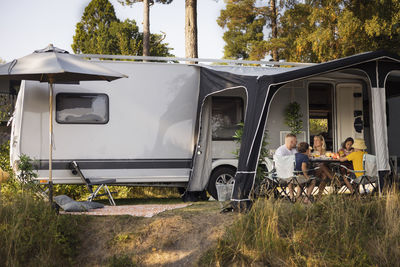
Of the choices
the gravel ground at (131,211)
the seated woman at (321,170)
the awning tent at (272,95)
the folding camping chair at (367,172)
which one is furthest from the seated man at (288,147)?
the gravel ground at (131,211)

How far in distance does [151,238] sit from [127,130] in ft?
11.5

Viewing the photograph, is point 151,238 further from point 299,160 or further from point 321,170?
point 321,170

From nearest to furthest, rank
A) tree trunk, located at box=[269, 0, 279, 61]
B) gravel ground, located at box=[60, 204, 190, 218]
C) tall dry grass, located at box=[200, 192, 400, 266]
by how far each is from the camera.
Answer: tall dry grass, located at box=[200, 192, 400, 266] → gravel ground, located at box=[60, 204, 190, 218] → tree trunk, located at box=[269, 0, 279, 61]

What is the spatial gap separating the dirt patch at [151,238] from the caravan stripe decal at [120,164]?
2.46 meters

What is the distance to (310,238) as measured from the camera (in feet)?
17.2

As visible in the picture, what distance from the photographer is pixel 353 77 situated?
31.8 ft

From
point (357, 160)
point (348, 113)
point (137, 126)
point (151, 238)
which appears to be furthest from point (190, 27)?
point (151, 238)

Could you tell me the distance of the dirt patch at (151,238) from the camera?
208 inches

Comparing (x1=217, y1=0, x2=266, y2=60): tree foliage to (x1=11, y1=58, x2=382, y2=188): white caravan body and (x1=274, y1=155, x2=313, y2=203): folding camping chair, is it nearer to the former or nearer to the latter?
(x1=11, y1=58, x2=382, y2=188): white caravan body

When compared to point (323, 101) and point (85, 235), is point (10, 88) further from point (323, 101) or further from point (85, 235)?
point (323, 101)

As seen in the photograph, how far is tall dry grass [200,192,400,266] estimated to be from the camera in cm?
504

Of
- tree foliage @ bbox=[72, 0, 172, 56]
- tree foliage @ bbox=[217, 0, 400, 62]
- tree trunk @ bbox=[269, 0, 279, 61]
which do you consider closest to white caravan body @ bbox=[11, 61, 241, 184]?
tree foliage @ bbox=[217, 0, 400, 62]

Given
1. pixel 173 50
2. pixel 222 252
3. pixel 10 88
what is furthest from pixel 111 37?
pixel 222 252

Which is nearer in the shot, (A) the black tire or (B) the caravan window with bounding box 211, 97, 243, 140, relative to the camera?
(A) the black tire
